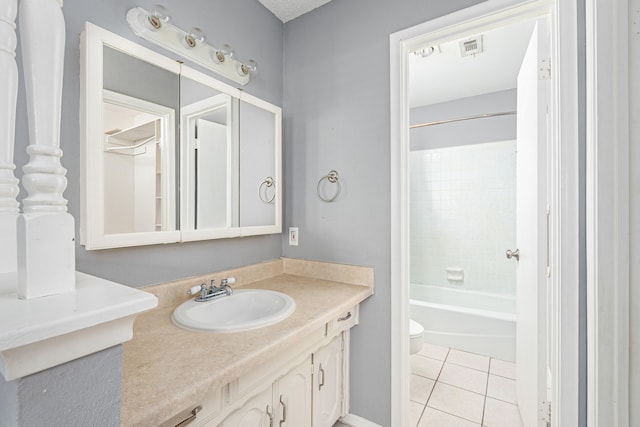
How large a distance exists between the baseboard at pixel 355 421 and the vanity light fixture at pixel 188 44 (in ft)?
6.48

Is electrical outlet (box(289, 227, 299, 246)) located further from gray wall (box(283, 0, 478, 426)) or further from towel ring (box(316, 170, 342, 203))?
towel ring (box(316, 170, 342, 203))

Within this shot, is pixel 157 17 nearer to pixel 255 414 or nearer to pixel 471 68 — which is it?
pixel 255 414

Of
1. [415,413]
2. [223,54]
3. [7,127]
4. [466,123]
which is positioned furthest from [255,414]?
[466,123]

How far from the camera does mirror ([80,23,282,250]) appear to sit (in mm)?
1024

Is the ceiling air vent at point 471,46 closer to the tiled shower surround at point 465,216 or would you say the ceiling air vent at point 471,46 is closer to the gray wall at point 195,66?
the tiled shower surround at point 465,216

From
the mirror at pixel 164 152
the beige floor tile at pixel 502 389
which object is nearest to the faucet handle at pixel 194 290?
the mirror at pixel 164 152

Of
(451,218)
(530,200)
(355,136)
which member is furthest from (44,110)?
(451,218)

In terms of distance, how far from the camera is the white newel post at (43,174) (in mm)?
431

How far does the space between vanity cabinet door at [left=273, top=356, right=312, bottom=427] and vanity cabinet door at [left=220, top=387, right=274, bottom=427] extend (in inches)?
1.4

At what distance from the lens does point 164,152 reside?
1259 mm
